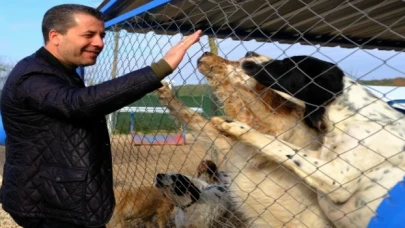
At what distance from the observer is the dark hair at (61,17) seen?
92.7 inches

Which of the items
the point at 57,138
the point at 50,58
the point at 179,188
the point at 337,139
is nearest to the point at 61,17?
the point at 50,58

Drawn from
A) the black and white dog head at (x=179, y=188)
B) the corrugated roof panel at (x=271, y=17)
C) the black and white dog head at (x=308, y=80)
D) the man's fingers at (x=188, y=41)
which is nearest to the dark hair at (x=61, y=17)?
the man's fingers at (x=188, y=41)

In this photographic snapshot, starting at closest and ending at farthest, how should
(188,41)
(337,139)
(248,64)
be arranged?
(188,41) → (337,139) → (248,64)

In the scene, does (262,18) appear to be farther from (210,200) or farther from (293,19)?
(210,200)

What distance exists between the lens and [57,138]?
2.33 m

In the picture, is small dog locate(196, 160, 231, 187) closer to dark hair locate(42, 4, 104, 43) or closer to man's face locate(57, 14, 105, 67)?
man's face locate(57, 14, 105, 67)

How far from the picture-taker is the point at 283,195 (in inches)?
118

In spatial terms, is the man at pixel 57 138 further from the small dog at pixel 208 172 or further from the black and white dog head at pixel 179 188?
the small dog at pixel 208 172

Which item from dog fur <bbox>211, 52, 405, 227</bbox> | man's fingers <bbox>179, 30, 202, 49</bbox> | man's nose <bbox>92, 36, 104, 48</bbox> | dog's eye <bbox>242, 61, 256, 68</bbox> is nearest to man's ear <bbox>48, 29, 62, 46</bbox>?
man's nose <bbox>92, 36, 104, 48</bbox>

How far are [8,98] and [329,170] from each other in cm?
166

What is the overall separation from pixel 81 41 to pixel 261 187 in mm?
1509

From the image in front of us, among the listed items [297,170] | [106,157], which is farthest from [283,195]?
[106,157]

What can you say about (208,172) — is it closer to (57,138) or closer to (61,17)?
(57,138)

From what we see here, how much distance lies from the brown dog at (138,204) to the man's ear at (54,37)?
10.3ft
